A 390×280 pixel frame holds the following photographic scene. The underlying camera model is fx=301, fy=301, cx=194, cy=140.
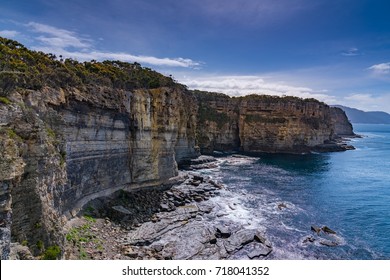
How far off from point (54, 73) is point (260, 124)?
276 ft

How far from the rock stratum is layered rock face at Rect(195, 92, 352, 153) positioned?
30182mm

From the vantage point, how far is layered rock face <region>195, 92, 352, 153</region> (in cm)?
10494

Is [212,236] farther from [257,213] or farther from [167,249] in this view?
[257,213]

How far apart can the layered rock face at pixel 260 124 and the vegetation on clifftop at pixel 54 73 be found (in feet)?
167

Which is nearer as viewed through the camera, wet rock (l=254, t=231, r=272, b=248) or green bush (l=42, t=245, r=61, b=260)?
green bush (l=42, t=245, r=61, b=260)

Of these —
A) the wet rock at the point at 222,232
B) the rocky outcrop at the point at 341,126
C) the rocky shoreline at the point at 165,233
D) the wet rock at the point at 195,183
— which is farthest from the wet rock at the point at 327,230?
the rocky outcrop at the point at 341,126

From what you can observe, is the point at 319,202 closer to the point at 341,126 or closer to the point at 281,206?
the point at 281,206

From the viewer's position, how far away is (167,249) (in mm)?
28172

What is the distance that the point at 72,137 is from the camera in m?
32.3

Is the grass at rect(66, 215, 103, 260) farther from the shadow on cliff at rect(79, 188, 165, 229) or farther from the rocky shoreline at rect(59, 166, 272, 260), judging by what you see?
the shadow on cliff at rect(79, 188, 165, 229)

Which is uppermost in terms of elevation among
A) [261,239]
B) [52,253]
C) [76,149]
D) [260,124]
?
[260,124]

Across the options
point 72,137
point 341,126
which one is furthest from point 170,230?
point 341,126

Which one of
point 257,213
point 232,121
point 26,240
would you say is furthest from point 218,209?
point 232,121

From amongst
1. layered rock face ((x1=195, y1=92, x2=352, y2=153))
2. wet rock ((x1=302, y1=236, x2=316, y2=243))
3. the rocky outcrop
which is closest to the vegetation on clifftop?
wet rock ((x1=302, y1=236, x2=316, y2=243))
